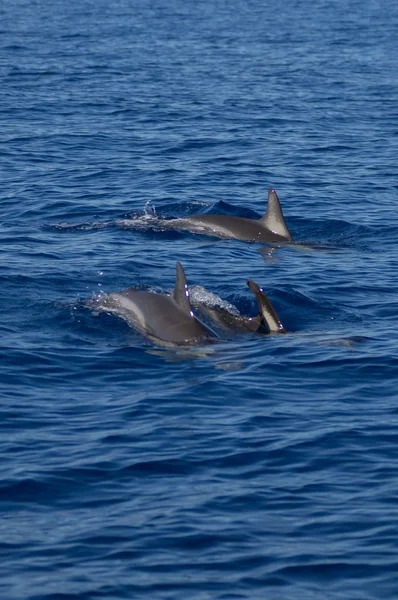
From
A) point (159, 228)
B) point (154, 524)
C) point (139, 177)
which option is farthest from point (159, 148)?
point (154, 524)

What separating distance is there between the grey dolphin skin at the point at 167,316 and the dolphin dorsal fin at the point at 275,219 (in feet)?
18.3

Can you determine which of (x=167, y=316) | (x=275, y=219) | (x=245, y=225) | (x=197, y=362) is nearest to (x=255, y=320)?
(x=167, y=316)

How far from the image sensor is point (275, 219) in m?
21.6

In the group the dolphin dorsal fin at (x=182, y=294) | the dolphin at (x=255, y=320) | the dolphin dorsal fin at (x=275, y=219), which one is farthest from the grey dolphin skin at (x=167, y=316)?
the dolphin dorsal fin at (x=275, y=219)

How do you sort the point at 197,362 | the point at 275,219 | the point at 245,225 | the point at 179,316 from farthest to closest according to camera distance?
1. the point at 245,225
2. the point at 275,219
3. the point at 179,316
4. the point at 197,362

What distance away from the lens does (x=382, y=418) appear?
12953 mm

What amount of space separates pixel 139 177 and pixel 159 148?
134 inches

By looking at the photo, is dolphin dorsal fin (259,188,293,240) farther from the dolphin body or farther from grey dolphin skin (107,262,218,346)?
grey dolphin skin (107,262,218,346)

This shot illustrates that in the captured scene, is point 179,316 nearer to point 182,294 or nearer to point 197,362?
point 182,294

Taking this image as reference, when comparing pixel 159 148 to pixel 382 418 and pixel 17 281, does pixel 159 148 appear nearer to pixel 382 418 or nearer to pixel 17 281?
pixel 17 281

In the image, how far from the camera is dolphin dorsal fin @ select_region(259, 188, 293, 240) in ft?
70.3

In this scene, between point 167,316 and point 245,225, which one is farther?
point 245,225

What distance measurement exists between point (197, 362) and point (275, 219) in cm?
756

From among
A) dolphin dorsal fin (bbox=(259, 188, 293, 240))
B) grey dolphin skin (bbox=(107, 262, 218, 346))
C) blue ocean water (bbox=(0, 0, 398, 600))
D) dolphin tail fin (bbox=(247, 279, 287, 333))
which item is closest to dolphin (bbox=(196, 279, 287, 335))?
dolphin tail fin (bbox=(247, 279, 287, 333))
